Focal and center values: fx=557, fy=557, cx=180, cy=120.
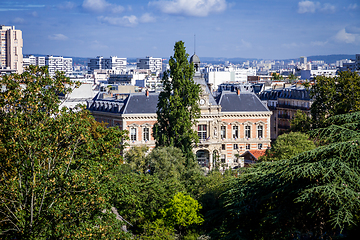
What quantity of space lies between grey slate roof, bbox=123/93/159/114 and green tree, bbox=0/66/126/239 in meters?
60.8

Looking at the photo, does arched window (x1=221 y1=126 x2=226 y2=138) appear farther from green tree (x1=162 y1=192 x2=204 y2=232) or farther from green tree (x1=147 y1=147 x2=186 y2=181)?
green tree (x1=162 y1=192 x2=204 y2=232)

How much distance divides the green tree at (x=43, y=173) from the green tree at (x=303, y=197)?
20.1ft

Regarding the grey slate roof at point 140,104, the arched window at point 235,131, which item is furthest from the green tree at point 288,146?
the arched window at point 235,131

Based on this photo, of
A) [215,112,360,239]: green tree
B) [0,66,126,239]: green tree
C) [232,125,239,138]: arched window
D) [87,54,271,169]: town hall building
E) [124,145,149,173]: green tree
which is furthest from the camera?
[232,125,239,138]: arched window

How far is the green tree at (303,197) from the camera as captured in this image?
22.1 meters

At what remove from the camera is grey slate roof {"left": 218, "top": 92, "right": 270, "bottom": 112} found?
9212 cm

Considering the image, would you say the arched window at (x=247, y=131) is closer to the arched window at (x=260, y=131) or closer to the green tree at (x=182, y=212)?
the arched window at (x=260, y=131)

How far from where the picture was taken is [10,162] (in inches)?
982

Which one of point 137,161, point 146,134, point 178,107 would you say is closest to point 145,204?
point 178,107

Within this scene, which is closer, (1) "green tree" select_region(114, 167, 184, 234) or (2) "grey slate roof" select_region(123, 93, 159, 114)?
(1) "green tree" select_region(114, 167, 184, 234)

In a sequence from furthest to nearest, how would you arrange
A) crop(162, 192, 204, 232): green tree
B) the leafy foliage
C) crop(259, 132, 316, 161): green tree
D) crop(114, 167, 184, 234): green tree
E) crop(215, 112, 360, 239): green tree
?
the leafy foliage
crop(259, 132, 316, 161): green tree
crop(114, 167, 184, 234): green tree
crop(162, 192, 204, 232): green tree
crop(215, 112, 360, 239): green tree

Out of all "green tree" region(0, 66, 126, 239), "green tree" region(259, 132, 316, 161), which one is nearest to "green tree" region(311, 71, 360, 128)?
"green tree" region(259, 132, 316, 161)

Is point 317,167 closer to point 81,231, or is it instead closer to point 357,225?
point 357,225

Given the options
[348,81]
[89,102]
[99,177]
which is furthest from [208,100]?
[99,177]
